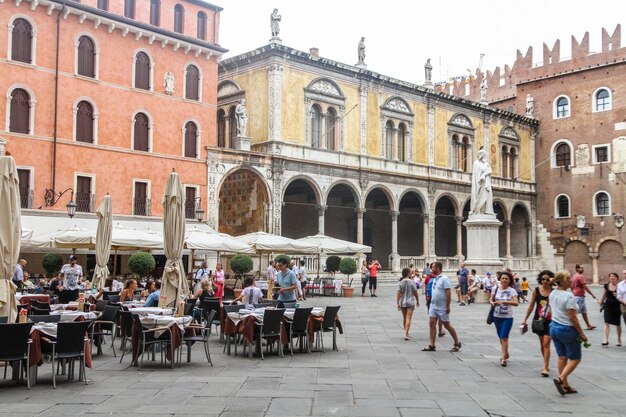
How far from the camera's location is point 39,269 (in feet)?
80.0

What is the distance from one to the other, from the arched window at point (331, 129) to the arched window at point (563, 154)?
20.4m

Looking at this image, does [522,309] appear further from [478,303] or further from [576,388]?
[576,388]

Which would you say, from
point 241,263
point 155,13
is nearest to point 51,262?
point 241,263

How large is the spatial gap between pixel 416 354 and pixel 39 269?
17164mm

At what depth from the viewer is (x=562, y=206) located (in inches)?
1861

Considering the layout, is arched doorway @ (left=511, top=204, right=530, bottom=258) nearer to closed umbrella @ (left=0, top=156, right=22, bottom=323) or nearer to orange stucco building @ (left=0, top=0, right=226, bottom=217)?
orange stucco building @ (left=0, top=0, right=226, bottom=217)

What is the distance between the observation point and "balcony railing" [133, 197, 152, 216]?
26.5 meters

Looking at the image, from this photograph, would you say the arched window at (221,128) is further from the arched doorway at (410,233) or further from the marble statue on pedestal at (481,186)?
the arched doorway at (410,233)

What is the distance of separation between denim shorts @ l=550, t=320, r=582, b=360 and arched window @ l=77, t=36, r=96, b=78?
71.4 feet

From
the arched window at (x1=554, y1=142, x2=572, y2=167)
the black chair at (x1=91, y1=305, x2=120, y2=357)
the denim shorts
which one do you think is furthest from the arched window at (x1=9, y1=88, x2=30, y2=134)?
the arched window at (x1=554, y1=142, x2=572, y2=167)

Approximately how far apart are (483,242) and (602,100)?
25.7 meters

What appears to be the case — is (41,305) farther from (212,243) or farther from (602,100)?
(602,100)

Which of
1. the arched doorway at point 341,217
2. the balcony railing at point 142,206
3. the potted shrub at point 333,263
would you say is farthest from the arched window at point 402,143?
the balcony railing at point 142,206

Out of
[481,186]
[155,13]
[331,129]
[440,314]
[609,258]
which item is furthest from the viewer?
[609,258]
